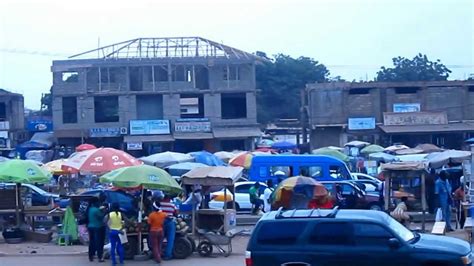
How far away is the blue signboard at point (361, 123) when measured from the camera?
59.9m

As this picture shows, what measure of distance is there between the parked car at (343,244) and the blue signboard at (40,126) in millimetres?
56373

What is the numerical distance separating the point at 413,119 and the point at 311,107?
7324mm

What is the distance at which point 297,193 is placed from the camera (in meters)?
22.8

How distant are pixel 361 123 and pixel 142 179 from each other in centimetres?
4168

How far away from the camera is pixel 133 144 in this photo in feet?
193

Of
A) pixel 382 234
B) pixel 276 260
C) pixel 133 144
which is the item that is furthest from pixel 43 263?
pixel 133 144

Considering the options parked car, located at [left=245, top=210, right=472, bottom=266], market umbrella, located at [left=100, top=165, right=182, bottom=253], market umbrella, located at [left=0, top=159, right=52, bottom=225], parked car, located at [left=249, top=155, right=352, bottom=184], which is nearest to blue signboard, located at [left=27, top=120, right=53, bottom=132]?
parked car, located at [left=249, top=155, right=352, bottom=184]

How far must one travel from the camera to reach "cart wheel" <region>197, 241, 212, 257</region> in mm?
19641

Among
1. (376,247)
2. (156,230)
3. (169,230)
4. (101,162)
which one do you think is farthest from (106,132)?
(376,247)

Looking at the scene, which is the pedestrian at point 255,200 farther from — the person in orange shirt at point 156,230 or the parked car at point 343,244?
the parked car at point 343,244

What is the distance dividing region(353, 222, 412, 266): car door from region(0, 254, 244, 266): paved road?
Result: 492cm

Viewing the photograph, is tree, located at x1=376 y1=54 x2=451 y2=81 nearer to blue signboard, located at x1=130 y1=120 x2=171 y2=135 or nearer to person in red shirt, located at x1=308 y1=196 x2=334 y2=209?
blue signboard, located at x1=130 y1=120 x2=171 y2=135

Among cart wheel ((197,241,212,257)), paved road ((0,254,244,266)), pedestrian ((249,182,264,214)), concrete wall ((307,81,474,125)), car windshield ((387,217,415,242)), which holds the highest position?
concrete wall ((307,81,474,125))

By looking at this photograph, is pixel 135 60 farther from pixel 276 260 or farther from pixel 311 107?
pixel 276 260
